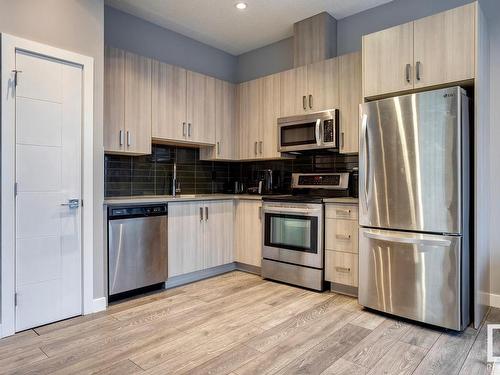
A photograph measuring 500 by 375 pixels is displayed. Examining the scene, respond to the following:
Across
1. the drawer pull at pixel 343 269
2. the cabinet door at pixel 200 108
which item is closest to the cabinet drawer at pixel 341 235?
the drawer pull at pixel 343 269

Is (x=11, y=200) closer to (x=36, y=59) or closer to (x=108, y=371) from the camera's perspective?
(x=36, y=59)

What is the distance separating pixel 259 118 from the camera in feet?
13.1

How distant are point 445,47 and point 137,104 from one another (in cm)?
273

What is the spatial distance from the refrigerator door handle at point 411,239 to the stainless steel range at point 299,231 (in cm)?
62

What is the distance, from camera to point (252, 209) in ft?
12.5

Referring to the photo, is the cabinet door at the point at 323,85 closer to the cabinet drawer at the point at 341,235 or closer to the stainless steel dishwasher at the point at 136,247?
the cabinet drawer at the point at 341,235

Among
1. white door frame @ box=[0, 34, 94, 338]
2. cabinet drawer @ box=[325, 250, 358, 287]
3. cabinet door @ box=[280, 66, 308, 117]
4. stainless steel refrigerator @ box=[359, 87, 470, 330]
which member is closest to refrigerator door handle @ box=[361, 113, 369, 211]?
stainless steel refrigerator @ box=[359, 87, 470, 330]

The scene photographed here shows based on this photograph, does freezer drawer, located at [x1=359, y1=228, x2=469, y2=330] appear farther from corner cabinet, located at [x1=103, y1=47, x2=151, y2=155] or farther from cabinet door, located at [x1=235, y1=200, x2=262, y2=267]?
corner cabinet, located at [x1=103, y1=47, x2=151, y2=155]

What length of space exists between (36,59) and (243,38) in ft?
8.17

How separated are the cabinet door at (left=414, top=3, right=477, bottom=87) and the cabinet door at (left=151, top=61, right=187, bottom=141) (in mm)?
2329

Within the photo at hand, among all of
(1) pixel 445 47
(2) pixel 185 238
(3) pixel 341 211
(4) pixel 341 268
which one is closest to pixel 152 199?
(2) pixel 185 238

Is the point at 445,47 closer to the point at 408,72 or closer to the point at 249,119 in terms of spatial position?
the point at 408,72

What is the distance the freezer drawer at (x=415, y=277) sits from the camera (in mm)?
2314

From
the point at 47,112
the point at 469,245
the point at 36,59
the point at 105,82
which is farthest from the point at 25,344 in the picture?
the point at 469,245
